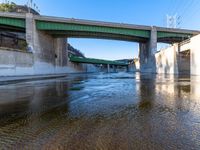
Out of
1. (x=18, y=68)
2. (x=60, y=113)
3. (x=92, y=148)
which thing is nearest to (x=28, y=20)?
(x=18, y=68)

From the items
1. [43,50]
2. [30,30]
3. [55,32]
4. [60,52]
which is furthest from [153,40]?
[30,30]

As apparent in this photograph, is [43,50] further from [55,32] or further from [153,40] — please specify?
[153,40]

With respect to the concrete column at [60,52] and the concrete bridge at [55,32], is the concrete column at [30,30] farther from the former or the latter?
the concrete column at [60,52]

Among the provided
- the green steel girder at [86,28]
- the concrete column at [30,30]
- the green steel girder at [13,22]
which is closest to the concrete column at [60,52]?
the green steel girder at [86,28]

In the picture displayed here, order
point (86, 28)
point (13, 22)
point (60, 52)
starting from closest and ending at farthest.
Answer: point (13, 22) → point (86, 28) → point (60, 52)

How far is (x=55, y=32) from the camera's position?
2408 inches

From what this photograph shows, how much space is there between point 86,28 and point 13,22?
1821 cm

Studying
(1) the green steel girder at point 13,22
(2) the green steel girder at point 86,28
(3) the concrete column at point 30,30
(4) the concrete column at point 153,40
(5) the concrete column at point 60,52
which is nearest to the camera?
(1) the green steel girder at point 13,22

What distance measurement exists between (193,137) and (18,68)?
43065mm

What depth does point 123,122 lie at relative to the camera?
Answer: 5.59 meters

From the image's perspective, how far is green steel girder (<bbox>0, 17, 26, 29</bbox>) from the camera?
51.1 metres

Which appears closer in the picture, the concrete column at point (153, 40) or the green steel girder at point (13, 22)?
the green steel girder at point (13, 22)

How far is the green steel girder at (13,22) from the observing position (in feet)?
168

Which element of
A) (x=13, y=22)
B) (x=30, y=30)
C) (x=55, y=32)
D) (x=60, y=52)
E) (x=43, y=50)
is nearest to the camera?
(x=13, y=22)
